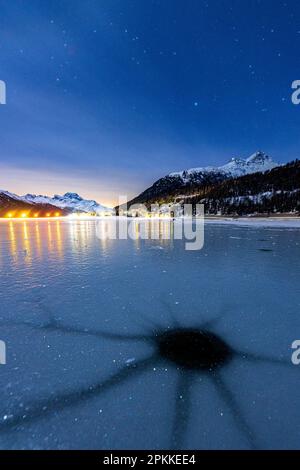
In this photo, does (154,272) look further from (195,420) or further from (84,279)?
(195,420)

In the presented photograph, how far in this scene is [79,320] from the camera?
160 inches

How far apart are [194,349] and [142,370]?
0.84 m

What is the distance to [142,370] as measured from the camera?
281 centimetres

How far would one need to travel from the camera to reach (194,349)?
3.25 m

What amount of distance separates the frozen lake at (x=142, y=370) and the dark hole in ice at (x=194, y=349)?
0.08m

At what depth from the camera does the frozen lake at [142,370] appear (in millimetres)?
2033

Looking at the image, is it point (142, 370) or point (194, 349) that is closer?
point (142, 370)

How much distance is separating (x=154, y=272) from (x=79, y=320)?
3.69 m

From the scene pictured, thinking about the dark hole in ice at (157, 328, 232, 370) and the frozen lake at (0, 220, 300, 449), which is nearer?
the frozen lake at (0, 220, 300, 449)

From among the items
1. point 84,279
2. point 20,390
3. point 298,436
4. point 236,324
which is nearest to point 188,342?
point 236,324

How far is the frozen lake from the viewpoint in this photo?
6.67 feet

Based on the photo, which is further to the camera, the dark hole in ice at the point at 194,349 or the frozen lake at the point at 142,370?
the dark hole in ice at the point at 194,349

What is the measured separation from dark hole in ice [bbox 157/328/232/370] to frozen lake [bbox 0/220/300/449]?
0.08 metres
